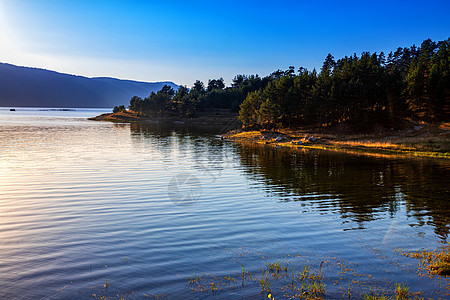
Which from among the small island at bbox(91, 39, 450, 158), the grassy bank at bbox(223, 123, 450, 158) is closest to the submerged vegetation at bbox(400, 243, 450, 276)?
the grassy bank at bbox(223, 123, 450, 158)

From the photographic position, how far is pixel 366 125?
354 feet

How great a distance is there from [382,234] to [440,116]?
4016 inches

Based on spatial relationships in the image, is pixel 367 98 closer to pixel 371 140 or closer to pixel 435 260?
pixel 371 140

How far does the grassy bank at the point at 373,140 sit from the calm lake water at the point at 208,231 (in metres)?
25.7

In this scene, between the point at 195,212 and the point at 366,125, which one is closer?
the point at 195,212

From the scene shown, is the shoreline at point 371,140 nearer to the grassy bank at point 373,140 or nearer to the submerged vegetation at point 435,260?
the grassy bank at point 373,140

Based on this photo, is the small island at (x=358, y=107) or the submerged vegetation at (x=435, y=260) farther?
the small island at (x=358, y=107)

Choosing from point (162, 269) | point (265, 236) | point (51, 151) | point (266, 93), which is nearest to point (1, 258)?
point (162, 269)

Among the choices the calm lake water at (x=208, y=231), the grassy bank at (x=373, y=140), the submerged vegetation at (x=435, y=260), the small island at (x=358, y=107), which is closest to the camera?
the calm lake water at (x=208, y=231)

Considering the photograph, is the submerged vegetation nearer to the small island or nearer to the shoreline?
the shoreline

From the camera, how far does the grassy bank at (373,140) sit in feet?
227

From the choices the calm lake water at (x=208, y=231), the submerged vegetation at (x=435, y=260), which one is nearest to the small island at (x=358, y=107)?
the calm lake water at (x=208, y=231)

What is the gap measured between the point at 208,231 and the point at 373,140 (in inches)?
3119

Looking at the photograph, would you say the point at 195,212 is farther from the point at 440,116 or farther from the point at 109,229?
the point at 440,116
